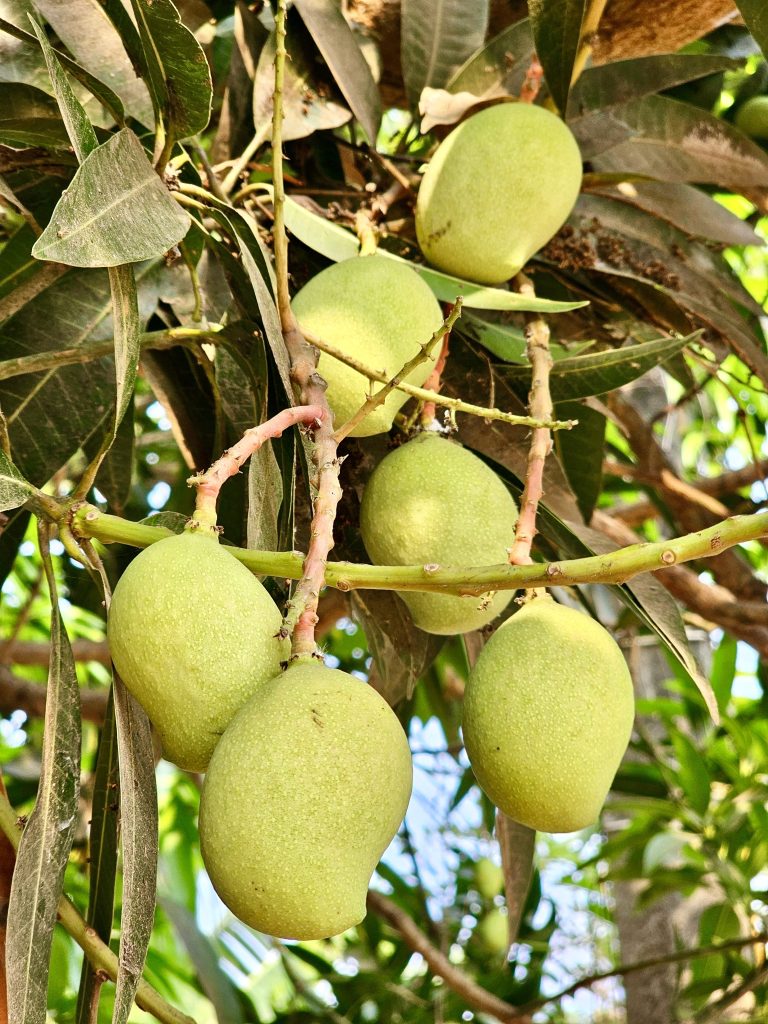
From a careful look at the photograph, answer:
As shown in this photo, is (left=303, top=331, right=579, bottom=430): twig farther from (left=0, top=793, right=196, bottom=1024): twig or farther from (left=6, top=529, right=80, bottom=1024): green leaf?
(left=0, top=793, right=196, bottom=1024): twig

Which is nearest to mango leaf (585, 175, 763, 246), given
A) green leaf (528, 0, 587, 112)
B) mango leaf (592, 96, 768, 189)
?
mango leaf (592, 96, 768, 189)

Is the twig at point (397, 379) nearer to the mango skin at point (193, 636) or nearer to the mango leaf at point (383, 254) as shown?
the mango skin at point (193, 636)

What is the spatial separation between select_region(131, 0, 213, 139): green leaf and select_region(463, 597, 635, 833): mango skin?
443 millimetres

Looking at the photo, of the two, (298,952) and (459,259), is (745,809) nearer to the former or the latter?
(298,952)

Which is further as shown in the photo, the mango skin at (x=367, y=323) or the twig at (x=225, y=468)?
the mango skin at (x=367, y=323)

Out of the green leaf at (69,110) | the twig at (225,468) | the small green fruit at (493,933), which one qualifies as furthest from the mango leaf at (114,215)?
the small green fruit at (493,933)

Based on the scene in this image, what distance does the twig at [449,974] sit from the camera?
5.41 ft

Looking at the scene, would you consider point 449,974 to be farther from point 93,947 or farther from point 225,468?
point 225,468

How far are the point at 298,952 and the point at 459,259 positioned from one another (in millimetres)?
1433

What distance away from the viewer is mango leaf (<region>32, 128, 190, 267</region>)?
655mm

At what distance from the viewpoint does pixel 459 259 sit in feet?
3.42

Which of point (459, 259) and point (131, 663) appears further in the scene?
point (459, 259)

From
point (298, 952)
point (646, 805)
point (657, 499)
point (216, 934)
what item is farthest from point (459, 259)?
point (216, 934)

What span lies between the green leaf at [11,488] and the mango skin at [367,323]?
0.79ft
